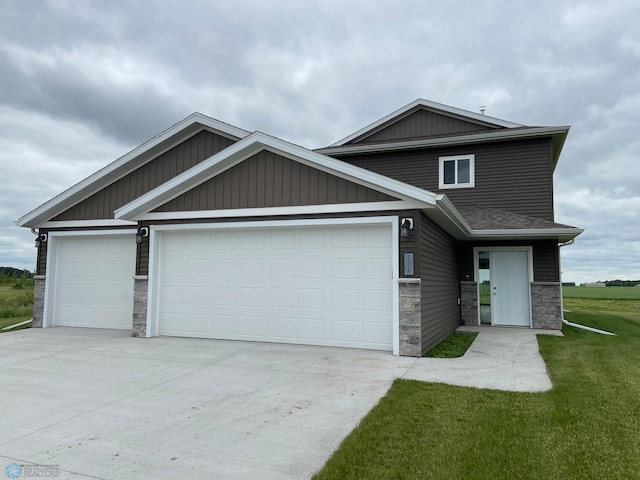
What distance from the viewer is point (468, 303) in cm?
1281

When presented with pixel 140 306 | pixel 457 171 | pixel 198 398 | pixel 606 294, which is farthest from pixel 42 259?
pixel 606 294

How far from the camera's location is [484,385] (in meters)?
5.77

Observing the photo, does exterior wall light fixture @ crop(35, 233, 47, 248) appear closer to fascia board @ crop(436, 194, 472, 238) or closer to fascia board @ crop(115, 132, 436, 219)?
fascia board @ crop(115, 132, 436, 219)

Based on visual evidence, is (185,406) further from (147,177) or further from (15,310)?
(15,310)

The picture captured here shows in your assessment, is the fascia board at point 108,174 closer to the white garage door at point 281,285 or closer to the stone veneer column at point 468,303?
the white garage door at point 281,285

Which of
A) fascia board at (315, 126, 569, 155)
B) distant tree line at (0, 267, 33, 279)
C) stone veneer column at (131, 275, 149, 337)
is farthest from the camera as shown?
distant tree line at (0, 267, 33, 279)

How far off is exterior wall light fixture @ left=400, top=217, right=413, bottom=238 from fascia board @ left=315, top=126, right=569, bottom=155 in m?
6.53

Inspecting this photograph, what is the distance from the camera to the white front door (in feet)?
40.4

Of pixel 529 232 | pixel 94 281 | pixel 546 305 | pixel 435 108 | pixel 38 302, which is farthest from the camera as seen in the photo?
pixel 435 108

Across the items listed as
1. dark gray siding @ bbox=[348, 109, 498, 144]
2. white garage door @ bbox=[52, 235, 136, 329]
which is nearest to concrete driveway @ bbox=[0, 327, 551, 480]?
white garage door @ bbox=[52, 235, 136, 329]

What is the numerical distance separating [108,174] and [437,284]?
8.28m

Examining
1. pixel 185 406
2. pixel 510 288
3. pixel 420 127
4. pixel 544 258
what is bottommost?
pixel 185 406

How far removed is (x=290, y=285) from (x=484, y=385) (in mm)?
3989

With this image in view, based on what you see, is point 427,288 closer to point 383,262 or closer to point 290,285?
point 383,262
